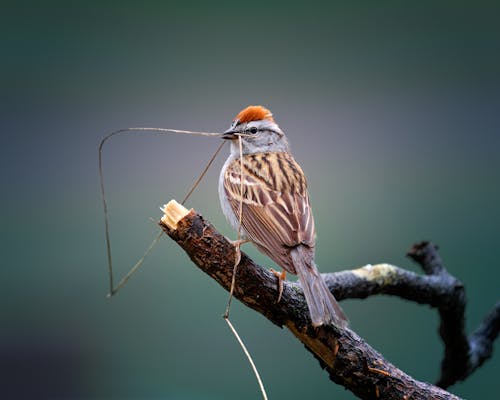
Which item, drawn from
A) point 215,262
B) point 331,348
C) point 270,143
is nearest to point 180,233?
point 215,262

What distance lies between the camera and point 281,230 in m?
2.20

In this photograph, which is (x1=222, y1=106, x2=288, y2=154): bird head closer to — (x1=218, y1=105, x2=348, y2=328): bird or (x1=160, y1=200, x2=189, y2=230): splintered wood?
(x1=218, y1=105, x2=348, y2=328): bird

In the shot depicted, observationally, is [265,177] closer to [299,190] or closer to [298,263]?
[299,190]

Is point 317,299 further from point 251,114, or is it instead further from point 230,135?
point 251,114

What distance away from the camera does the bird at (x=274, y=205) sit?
1.98m

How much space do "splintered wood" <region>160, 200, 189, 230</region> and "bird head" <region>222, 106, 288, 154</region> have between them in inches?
33.4

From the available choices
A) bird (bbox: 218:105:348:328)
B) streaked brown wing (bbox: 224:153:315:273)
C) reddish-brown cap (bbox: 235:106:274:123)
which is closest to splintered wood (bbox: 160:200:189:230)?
bird (bbox: 218:105:348:328)

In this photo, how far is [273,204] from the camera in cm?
234

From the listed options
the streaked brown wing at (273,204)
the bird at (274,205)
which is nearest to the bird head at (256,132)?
the bird at (274,205)

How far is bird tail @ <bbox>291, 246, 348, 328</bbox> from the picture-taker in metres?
1.89

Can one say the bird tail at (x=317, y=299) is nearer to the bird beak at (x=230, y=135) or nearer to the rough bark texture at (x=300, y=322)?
the rough bark texture at (x=300, y=322)

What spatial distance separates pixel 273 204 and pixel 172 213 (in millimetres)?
594

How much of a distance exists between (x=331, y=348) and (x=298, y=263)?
34 cm

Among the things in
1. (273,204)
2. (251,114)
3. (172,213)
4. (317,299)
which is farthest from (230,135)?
(317,299)
